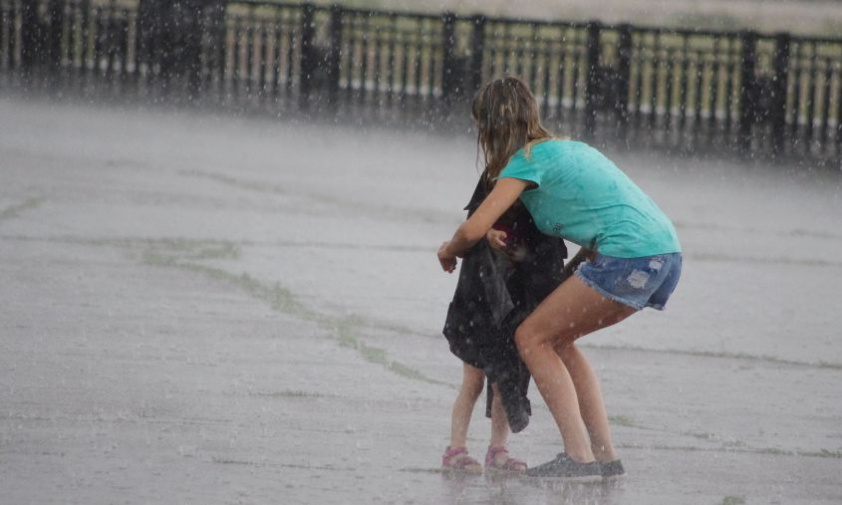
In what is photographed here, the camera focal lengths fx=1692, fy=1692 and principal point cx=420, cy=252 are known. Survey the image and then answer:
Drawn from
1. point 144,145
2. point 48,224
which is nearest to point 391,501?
point 48,224

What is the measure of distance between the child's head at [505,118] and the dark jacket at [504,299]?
6.8 inches

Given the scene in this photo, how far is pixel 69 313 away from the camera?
768cm

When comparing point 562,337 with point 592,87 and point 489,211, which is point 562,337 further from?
point 592,87

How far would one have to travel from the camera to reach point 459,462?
5520 mm

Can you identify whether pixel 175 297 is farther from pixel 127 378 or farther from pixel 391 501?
pixel 391 501

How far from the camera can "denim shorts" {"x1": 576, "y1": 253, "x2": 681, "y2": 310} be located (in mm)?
5332

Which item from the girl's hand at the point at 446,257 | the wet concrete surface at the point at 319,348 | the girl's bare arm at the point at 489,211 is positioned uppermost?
the girl's bare arm at the point at 489,211

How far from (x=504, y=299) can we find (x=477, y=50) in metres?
12.9

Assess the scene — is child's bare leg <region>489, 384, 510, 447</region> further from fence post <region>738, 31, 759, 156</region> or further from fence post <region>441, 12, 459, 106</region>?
fence post <region>441, 12, 459, 106</region>

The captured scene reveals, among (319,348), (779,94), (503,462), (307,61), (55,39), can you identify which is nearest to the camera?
(503,462)

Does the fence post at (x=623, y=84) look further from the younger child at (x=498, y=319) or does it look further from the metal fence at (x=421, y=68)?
the younger child at (x=498, y=319)

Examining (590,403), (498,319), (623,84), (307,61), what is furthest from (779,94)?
(498,319)

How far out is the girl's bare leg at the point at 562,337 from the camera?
5.36 metres

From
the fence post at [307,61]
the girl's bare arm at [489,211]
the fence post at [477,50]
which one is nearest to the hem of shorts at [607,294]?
the girl's bare arm at [489,211]
